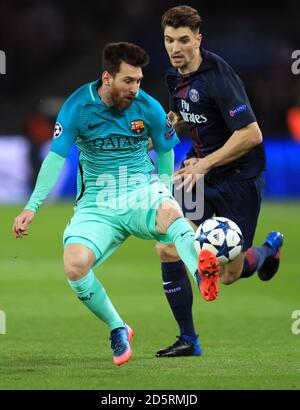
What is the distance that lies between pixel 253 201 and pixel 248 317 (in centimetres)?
170

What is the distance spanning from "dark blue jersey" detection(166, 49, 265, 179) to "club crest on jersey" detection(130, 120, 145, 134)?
2.75 feet

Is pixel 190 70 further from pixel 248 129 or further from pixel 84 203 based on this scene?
pixel 84 203

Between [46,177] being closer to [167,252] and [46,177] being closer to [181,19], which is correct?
[167,252]

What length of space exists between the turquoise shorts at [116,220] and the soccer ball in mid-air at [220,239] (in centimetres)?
36

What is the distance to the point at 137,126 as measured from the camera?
288 inches

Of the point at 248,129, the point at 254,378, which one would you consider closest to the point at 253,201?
the point at 248,129

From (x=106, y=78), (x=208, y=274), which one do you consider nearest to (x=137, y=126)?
(x=106, y=78)

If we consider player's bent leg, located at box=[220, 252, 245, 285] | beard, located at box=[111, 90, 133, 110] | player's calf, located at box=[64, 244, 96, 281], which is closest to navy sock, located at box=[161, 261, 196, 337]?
player's bent leg, located at box=[220, 252, 245, 285]

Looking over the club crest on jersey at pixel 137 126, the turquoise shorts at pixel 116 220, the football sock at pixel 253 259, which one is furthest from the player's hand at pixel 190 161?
the football sock at pixel 253 259

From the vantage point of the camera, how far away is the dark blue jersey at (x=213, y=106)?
7.89m

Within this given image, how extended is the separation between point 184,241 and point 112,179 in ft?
2.57

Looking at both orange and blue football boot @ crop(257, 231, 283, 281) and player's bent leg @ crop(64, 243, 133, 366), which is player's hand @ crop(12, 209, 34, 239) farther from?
orange and blue football boot @ crop(257, 231, 283, 281)

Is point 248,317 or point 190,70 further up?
point 190,70

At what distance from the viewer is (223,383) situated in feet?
20.5
